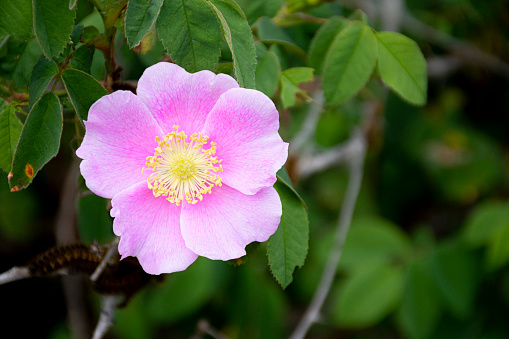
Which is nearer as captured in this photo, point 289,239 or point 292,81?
point 289,239

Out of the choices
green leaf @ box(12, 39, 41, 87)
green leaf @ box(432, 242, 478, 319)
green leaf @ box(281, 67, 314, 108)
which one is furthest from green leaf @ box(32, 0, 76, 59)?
green leaf @ box(432, 242, 478, 319)

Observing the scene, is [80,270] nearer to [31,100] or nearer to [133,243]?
[133,243]

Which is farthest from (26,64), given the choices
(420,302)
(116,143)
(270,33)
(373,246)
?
(373,246)

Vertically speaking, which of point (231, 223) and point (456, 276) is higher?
point (231, 223)

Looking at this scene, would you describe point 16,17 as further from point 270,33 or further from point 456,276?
point 456,276

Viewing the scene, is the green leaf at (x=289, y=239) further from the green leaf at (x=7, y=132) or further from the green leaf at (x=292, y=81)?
the green leaf at (x=7, y=132)

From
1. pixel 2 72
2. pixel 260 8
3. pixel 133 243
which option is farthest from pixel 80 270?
pixel 260 8

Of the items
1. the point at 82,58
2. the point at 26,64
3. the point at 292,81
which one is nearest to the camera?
the point at 82,58
